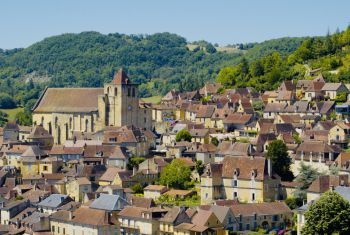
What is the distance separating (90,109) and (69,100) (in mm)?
5853

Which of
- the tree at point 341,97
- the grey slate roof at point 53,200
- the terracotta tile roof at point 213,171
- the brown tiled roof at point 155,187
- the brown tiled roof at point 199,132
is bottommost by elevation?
the grey slate roof at point 53,200

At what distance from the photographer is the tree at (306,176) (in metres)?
Answer: 61.4

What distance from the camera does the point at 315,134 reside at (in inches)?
2862

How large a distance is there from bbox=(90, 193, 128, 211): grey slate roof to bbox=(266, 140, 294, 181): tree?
1284 centimetres

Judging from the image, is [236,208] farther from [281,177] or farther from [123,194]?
[123,194]

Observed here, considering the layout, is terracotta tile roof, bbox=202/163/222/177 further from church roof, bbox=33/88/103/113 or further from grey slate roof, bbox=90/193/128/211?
church roof, bbox=33/88/103/113

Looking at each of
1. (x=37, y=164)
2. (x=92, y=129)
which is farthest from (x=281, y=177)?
(x=92, y=129)

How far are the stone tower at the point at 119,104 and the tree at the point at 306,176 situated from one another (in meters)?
30.8

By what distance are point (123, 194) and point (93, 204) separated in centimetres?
442

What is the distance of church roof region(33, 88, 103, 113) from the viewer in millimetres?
94688

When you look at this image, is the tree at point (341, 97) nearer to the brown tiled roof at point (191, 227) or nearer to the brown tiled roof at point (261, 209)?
the brown tiled roof at point (261, 209)

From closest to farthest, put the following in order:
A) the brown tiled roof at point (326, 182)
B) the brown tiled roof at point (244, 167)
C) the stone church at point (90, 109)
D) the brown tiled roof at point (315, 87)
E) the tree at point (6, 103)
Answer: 1. the brown tiled roof at point (326, 182)
2. the brown tiled roof at point (244, 167)
3. the stone church at point (90, 109)
4. the brown tiled roof at point (315, 87)
5. the tree at point (6, 103)

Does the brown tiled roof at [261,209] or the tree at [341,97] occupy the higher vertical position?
the tree at [341,97]

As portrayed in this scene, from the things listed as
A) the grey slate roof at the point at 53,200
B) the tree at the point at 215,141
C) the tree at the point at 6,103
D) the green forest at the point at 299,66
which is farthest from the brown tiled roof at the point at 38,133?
the tree at the point at 6,103
